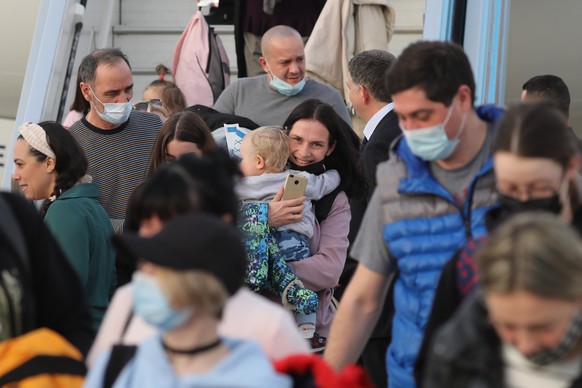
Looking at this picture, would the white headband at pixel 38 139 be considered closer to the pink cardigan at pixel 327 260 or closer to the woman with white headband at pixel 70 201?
the woman with white headband at pixel 70 201

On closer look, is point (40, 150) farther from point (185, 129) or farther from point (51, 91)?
point (51, 91)

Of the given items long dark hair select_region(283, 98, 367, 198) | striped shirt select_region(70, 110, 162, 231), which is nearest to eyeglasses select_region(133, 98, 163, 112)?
striped shirt select_region(70, 110, 162, 231)

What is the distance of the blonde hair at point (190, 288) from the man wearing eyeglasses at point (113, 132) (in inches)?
144

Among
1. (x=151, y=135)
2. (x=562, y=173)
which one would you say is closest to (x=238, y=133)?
(x=151, y=135)

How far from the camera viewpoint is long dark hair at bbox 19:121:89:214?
6.10 meters

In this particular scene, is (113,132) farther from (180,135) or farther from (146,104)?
(146,104)

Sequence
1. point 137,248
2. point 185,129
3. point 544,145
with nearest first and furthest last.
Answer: point 137,248 < point 544,145 < point 185,129

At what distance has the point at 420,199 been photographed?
13.7 feet

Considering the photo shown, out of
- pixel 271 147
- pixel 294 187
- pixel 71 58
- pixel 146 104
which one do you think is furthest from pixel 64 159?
pixel 71 58

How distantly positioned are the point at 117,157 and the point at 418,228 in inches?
123

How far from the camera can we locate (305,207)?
6441 millimetres

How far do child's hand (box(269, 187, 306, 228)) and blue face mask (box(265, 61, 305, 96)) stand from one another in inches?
63.4

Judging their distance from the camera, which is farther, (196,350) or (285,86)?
(285,86)

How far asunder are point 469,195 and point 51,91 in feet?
18.9
